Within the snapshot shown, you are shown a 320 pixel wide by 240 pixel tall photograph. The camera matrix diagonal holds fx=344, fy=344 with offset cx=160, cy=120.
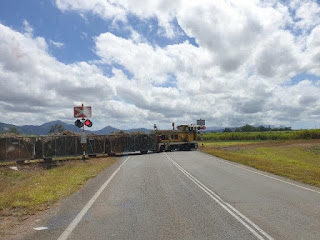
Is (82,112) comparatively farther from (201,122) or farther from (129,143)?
(201,122)

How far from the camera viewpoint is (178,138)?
155 feet

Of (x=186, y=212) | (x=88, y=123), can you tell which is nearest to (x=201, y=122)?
(x=88, y=123)

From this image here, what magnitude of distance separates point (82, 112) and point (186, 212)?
19.8 metres

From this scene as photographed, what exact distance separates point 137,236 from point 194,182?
831 centimetres

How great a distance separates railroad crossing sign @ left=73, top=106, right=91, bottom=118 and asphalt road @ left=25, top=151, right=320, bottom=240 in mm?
13683

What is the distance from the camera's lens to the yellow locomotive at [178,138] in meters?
44.9

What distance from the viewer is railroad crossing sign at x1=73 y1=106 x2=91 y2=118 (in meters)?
27.1

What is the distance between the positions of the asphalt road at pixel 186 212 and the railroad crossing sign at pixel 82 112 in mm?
13683

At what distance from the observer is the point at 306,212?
894cm

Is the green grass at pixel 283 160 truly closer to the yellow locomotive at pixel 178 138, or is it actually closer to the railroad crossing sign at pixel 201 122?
the yellow locomotive at pixel 178 138

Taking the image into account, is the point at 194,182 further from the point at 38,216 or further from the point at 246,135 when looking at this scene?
the point at 246,135

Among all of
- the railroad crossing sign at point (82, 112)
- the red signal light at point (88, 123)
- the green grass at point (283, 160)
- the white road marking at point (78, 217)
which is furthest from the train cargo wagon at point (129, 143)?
the white road marking at point (78, 217)

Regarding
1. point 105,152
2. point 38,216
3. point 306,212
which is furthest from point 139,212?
point 105,152

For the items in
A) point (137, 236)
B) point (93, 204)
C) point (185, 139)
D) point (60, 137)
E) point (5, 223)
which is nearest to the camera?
point (137, 236)
